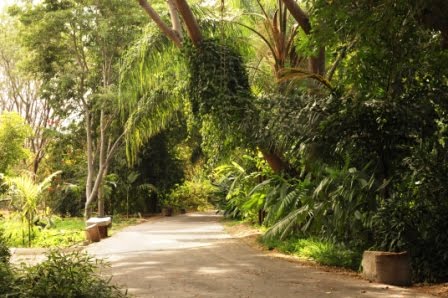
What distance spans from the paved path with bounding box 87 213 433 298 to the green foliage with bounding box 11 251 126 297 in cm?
168

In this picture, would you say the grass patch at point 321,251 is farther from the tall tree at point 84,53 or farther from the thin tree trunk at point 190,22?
the tall tree at point 84,53

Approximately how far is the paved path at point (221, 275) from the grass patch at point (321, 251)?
462 mm

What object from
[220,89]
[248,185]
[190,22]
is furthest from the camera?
[248,185]

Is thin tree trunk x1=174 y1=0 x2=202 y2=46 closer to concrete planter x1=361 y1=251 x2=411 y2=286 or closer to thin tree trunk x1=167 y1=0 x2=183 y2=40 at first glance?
thin tree trunk x1=167 y1=0 x2=183 y2=40

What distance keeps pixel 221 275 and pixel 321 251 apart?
2252mm

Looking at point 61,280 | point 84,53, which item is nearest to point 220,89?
point 61,280

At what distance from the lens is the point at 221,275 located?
8.09m

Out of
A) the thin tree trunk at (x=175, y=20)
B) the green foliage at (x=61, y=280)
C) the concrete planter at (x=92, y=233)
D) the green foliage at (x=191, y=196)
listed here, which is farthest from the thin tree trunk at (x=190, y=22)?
the green foliage at (x=191, y=196)

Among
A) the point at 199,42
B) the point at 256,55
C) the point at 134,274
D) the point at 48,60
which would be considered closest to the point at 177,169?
the point at 48,60

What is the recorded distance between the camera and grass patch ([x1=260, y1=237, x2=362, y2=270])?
8750 millimetres

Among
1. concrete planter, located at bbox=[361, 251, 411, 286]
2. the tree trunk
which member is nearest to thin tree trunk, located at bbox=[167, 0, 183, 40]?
the tree trunk

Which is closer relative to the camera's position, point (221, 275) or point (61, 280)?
point (61, 280)

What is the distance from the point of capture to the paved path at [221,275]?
22.2 feet

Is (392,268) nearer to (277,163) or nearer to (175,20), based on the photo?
(277,163)
